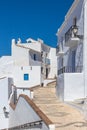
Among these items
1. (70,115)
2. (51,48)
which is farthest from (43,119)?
(51,48)

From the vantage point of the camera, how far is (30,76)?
43156mm

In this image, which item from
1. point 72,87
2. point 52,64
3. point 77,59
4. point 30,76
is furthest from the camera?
point 52,64

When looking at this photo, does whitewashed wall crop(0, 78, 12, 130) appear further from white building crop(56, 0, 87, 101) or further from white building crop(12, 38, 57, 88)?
white building crop(12, 38, 57, 88)

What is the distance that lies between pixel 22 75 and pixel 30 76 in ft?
3.84

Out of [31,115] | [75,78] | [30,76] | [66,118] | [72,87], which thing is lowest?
[66,118]

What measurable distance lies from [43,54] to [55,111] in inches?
1517

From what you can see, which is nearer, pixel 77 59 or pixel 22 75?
pixel 77 59

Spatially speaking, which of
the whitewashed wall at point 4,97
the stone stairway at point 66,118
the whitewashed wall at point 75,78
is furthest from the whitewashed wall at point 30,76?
the stone stairway at point 66,118

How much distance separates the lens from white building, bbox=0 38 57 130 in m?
18.1

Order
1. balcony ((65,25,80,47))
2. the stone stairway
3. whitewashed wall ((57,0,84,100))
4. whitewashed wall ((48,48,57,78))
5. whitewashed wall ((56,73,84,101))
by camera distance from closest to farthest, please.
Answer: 1. the stone stairway
2. whitewashed wall ((56,73,84,101))
3. whitewashed wall ((57,0,84,100))
4. balcony ((65,25,80,47))
5. whitewashed wall ((48,48,57,78))

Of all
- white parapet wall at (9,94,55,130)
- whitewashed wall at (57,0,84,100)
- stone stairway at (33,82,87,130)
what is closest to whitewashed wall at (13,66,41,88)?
whitewashed wall at (57,0,84,100)

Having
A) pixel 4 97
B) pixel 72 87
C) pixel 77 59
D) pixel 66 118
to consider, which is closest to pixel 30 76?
pixel 4 97

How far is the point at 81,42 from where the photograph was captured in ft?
73.4

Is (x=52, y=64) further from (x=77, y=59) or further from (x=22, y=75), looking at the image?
(x=77, y=59)
